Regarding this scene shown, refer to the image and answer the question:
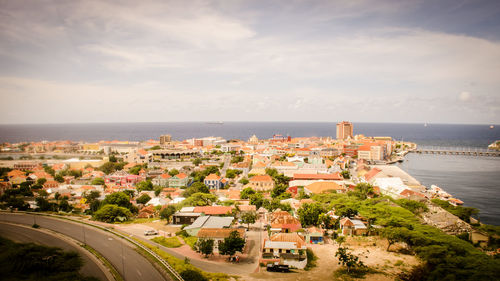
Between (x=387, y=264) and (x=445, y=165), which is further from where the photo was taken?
(x=445, y=165)

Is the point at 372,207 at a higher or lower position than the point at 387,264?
higher

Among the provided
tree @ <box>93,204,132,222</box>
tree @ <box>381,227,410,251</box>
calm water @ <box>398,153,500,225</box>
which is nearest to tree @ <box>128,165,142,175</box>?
tree @ <box>93,204,132,222</box>

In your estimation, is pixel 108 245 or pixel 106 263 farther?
pixel 108 245


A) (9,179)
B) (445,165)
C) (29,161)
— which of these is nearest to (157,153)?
(29,161)

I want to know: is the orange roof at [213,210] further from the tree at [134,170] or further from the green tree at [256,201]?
the tree at [134,170]

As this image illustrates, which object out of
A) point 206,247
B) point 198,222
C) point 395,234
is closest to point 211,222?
point 198,222

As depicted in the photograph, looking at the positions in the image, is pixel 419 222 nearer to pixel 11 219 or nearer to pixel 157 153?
pixel 11 219

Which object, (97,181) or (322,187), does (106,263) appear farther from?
(97,181)
